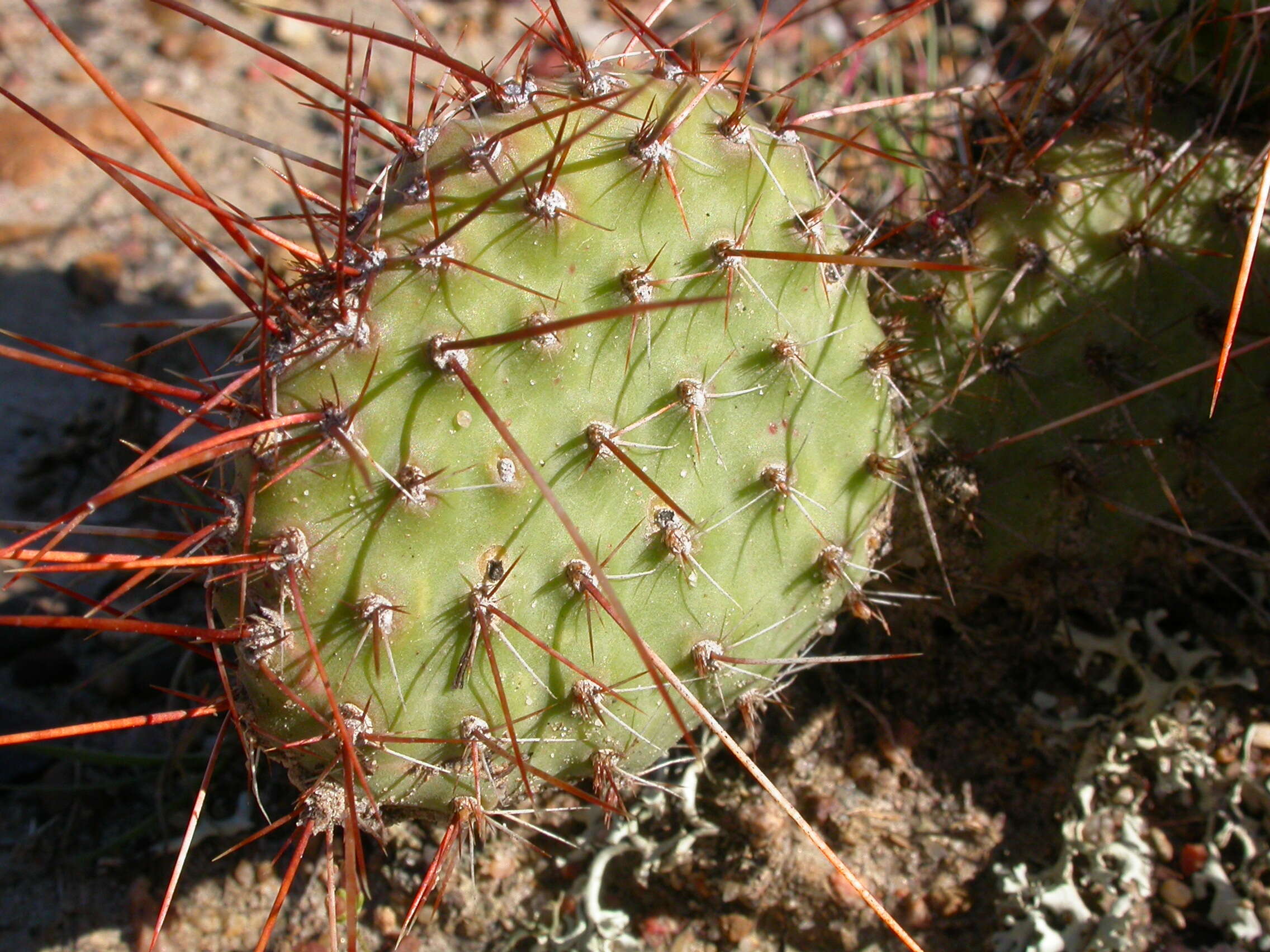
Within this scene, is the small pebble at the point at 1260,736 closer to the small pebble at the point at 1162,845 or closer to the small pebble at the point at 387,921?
the small pebble at the point at 1162,845

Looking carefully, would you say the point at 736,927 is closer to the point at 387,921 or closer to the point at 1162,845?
the point at 387,921

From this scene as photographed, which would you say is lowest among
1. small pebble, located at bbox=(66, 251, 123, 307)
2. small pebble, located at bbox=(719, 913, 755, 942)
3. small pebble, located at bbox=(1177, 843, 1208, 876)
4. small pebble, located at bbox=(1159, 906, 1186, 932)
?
small pebble, located at bbox=(1159, 906, 1186, 932)

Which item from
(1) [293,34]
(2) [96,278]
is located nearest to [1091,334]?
(2) [96,278]

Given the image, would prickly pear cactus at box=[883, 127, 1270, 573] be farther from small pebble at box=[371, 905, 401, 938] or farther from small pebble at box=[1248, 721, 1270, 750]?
small pebble at box=[371, 905, 401, 938]

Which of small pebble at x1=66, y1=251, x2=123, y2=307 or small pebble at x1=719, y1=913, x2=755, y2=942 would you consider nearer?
small pebble at x1=719, y1=913, x2=755, y2=942

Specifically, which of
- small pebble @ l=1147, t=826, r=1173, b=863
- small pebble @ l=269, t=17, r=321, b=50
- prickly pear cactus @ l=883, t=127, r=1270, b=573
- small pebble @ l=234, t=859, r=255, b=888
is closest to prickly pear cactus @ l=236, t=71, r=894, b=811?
prickly pear cactus @ l=883, t=127, r=1270, b=573

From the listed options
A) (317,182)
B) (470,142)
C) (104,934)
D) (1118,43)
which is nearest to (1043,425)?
(1118,43)

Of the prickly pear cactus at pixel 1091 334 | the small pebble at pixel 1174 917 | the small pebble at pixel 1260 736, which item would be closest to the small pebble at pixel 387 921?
the prickly pear cactus at pixel 1091 334

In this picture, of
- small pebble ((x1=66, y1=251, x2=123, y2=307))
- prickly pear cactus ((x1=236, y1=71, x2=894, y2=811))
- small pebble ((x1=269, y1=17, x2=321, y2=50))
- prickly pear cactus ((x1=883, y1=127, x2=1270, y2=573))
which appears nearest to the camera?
prickly pear cactus ((x1=236, y1=71, x2=894, y2=811))
